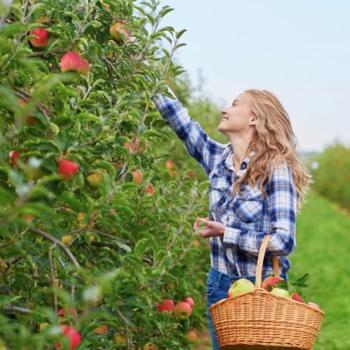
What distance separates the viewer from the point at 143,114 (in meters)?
3.10

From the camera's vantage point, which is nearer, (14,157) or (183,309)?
(14,157)

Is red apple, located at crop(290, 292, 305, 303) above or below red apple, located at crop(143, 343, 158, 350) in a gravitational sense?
above

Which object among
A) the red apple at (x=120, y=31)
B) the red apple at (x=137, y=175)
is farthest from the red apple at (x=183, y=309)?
the red apple at (x=120, y=31)

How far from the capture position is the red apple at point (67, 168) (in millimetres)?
2207

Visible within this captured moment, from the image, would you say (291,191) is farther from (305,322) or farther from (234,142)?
(305,322)

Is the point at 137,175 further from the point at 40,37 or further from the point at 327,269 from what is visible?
the point at 327,269

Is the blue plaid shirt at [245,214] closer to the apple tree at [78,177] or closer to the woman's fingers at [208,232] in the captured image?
the woman's fingers at [208,232]

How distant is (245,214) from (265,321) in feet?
2.06

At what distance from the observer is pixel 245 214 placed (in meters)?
3.56

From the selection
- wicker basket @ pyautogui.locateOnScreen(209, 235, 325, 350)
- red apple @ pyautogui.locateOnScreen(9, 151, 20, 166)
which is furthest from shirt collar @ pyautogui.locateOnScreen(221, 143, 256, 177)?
red apple @ pyautogui.locateOnScreen(9, 151, 20, 166)

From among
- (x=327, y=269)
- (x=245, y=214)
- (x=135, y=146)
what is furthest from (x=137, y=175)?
(x=327, y=269)

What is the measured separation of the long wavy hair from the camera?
359cm

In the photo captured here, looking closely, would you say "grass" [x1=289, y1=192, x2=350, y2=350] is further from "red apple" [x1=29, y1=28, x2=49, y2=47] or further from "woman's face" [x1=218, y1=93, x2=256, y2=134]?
"red apple" [x1=29, y1=28, x2=49, y2=47]

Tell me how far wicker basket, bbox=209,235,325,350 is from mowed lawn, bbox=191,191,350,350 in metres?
3.59
